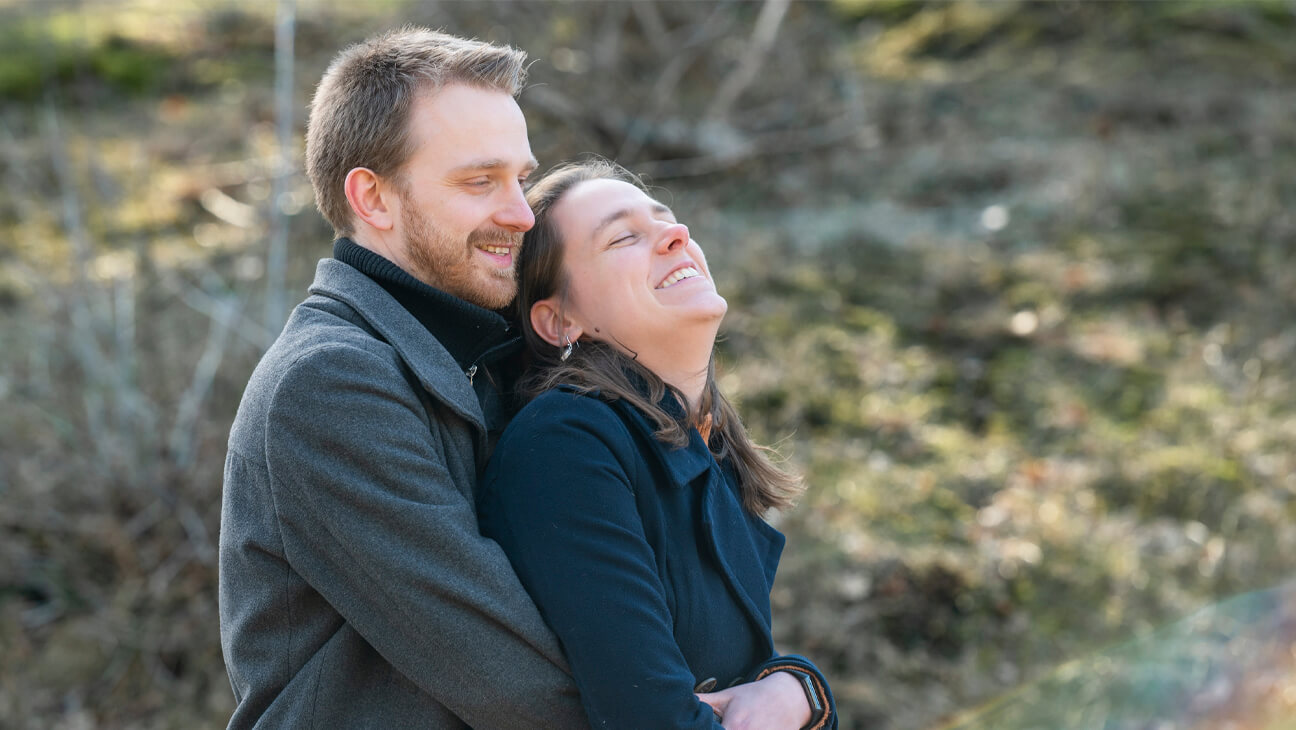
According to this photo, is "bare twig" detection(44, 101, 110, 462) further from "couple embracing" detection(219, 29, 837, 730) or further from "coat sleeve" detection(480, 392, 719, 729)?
"coat sleeve" detection(480, 392, 719, 729)

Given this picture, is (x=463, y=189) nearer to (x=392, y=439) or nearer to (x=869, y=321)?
(x=392, y=439)

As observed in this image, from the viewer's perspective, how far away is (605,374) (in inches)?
85.6

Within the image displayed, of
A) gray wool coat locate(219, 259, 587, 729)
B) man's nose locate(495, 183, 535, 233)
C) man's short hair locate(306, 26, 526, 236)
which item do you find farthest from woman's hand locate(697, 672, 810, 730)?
→ man's short hair locate(306, 26, 526, 236)

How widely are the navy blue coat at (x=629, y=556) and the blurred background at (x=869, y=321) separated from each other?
90cm

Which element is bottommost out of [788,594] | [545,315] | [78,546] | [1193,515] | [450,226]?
[78,546]

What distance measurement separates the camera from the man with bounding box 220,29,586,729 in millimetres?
1776

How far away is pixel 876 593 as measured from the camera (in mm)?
4852

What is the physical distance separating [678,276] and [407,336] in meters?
0.58

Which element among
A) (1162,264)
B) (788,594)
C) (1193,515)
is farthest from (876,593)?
(1162,264)

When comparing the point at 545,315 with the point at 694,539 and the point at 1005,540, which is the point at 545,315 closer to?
the point at 694,539

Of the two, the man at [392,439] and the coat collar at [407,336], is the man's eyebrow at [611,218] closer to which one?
the man at [392,439]

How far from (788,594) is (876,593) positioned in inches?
14.2

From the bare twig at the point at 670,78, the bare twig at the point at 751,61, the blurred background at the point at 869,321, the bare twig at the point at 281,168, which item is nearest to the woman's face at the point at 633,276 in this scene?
the blurred background at the point at 869,321

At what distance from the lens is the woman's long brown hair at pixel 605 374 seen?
7.04ft
